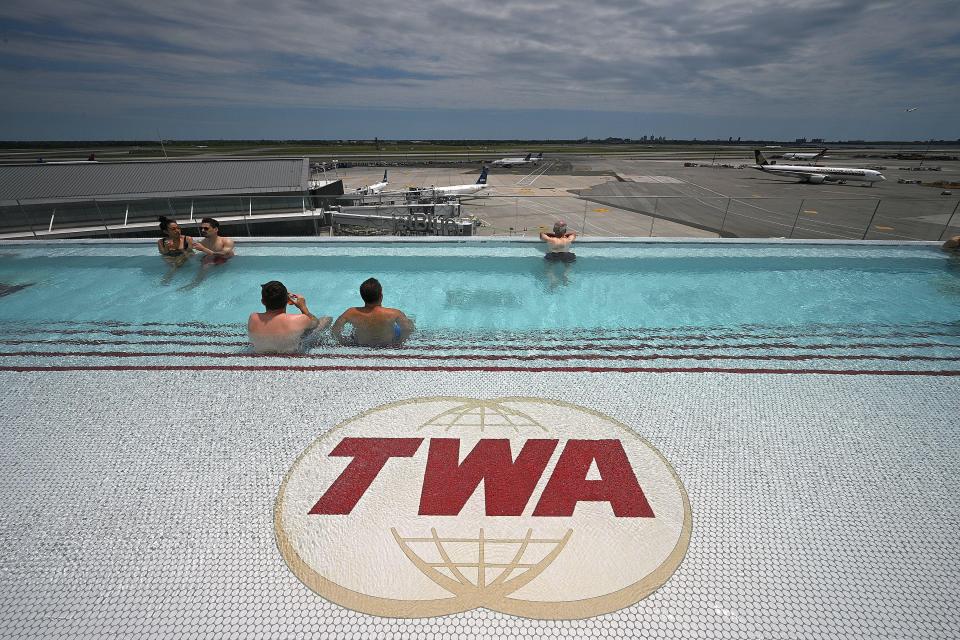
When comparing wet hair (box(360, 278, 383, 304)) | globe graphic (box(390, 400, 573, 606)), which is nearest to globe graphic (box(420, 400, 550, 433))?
globe graphic (box(390, 400, 573, 606))

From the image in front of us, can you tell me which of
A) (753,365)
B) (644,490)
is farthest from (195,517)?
(753,365)

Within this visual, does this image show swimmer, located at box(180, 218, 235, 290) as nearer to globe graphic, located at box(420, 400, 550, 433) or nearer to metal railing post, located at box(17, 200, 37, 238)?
metal railing post, located at box(17, 200, 37, 238)

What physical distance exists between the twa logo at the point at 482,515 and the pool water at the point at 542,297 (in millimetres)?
1731

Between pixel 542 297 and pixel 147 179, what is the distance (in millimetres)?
19451

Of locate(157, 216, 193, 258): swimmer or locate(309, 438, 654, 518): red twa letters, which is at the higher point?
locate(157, 216, 193, 258): swimmer

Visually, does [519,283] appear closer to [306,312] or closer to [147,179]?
[306,312]

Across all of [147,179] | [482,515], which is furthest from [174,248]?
[147,179]

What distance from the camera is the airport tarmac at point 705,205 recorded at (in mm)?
21531

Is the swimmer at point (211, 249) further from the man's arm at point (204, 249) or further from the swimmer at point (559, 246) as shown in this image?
the swimmer at point (559, 246)

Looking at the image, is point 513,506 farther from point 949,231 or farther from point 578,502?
point 949,231

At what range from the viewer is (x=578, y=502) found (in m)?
3.43

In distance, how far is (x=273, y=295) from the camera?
527 cm

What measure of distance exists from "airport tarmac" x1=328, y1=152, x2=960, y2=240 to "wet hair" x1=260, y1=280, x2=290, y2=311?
425 inches

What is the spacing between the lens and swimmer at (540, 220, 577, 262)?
32.0ft
